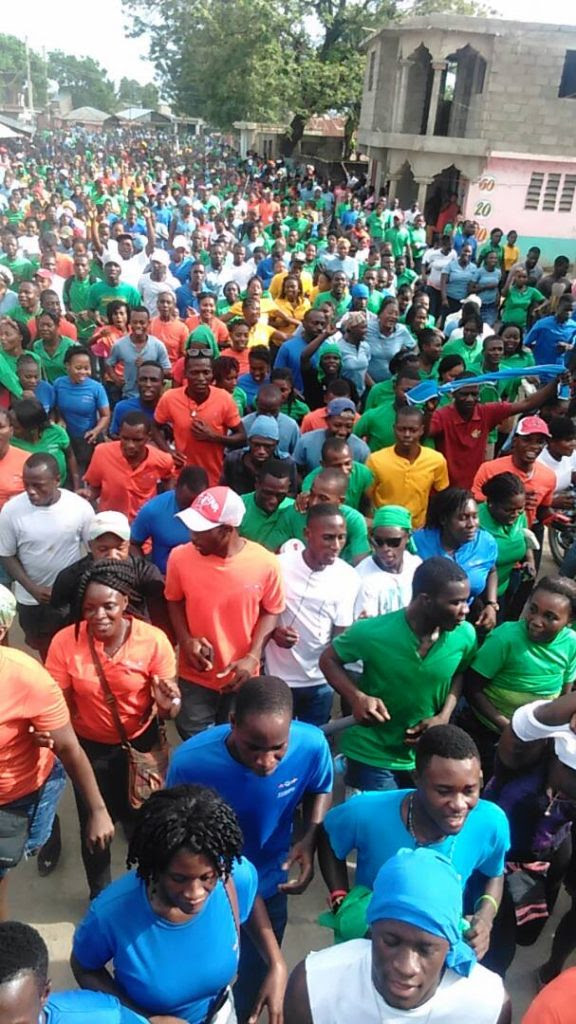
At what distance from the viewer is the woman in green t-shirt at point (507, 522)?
4.00 meters

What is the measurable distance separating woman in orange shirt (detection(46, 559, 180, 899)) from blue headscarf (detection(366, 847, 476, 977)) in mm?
1389

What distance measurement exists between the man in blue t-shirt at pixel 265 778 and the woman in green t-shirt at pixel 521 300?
325 inches

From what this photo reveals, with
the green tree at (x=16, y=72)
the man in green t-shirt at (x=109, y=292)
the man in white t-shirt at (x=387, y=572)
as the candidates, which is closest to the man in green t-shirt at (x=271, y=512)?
the man in white t-shirt at (x=387, y=572)

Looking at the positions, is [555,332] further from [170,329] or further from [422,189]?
[422,189]

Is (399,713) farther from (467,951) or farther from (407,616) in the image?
(467,951)

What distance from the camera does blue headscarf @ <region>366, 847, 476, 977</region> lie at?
→ 1608mm

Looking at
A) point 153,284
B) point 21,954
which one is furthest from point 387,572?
point 153,284

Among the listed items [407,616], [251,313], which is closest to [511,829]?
[407,616]

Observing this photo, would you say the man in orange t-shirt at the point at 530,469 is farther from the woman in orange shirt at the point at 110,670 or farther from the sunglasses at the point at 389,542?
the woman in orange shirt at the point at 110,670

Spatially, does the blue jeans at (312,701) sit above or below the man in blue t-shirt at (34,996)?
below

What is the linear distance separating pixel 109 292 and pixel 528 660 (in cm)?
650

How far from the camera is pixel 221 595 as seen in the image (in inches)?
128

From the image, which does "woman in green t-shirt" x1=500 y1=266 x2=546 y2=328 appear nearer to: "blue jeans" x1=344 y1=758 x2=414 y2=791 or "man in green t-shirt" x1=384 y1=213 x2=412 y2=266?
"man in green t-shirt" x1=384 y1=213 x2=412 y2=266

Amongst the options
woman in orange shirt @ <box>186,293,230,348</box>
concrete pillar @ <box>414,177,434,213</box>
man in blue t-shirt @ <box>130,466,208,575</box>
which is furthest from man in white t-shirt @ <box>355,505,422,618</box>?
concrete pillar @ <box>414,177,434,213</box>
